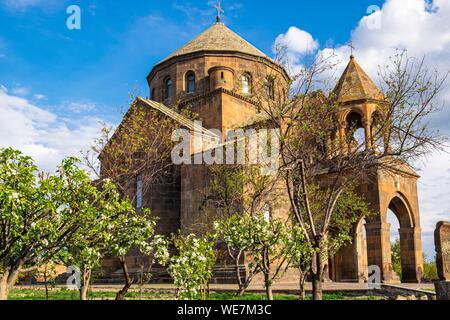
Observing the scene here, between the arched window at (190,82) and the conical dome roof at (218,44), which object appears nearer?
the arched window at (190,82)

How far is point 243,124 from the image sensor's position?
19953 millimetres

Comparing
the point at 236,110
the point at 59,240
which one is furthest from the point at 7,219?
the point at 236,110

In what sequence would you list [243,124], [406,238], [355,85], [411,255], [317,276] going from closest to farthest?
[317,276] < [411,255] < [355,85] < [406,238] < [243,124]

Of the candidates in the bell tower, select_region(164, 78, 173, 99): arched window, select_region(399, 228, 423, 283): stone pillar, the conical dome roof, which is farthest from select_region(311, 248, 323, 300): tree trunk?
select_region(164, 78, 173, 99): arched window

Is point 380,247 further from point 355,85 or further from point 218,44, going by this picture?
point 218,44

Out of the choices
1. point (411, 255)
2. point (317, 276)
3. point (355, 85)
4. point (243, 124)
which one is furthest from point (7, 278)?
point (411, 255)

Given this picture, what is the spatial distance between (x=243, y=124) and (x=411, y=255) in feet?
29.5

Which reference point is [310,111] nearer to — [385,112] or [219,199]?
[385,112]

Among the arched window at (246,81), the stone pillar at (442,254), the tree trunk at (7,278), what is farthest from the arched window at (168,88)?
the tree trunk at (7,278)

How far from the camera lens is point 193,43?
27188 millimetres

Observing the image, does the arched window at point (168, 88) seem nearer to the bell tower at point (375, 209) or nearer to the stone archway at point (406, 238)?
the bell tower at point (375, 209)

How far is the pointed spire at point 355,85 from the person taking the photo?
1883 cm

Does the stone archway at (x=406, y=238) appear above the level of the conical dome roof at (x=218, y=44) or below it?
below
